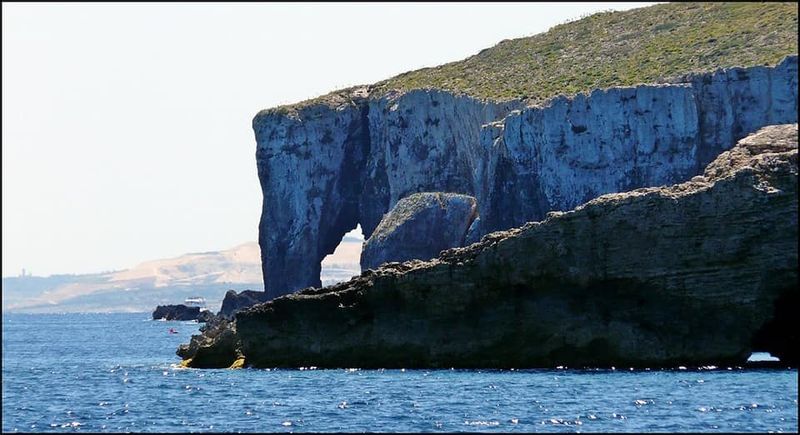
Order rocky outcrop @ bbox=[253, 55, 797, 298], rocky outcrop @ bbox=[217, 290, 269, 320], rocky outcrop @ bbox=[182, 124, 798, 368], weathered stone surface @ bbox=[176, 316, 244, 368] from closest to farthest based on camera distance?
rocky outcrop @ bbox=[182, 124, 798, 368] < weathered stone surface @ bbox=[176, 316, 244, 368] < rocky outcrop @ bbox=[253, 55, 797, 298] < rocky outcrop @ bbox=[217, 290, 269, 320]

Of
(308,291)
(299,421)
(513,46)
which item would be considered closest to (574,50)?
(513,46)

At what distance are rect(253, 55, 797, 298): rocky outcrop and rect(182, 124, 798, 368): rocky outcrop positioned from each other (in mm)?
45786

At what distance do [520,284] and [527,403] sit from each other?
12.8 meters

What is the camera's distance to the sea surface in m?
44.7

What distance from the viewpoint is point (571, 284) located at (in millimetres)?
61219

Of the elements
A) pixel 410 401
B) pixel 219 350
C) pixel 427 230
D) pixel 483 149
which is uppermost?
pixel 483 149

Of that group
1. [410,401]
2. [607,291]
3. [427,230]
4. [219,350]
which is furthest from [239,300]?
[410,401]

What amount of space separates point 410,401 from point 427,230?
244 feet

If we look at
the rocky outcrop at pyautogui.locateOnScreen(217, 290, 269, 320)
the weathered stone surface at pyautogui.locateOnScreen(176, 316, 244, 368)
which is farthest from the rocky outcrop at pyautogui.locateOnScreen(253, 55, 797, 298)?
the weathered stone surface at pyautogui.locateOnScreen(176, 316, 244, 368)

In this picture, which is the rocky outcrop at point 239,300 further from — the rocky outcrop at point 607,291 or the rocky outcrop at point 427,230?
the rocky outcrop at point 607,291

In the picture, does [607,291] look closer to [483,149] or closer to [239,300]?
[483,149]

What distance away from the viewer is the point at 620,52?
131 meters

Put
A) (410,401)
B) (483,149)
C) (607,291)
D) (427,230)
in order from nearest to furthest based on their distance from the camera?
(410,401) < (607,291) < (483,149) < (427,230)

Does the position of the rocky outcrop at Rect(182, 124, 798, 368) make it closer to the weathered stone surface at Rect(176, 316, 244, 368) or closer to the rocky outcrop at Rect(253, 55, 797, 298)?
the weathered stone surface at Rect(176, 316, 244, 368)
